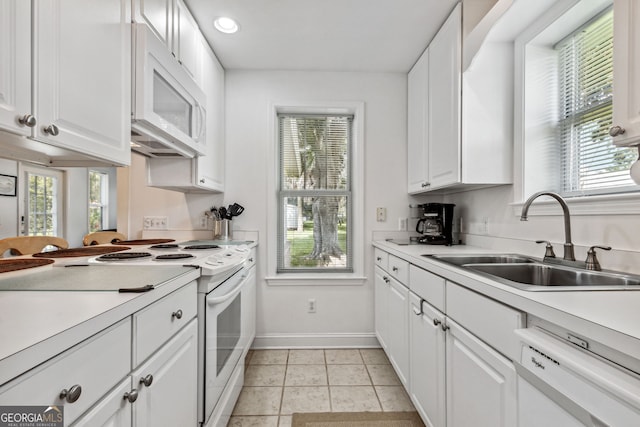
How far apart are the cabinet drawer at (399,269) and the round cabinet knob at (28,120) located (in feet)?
5.64

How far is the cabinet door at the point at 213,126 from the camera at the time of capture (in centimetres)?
210

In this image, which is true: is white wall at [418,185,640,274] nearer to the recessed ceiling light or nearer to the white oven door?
the white oven door

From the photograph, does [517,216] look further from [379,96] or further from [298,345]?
[298,345]

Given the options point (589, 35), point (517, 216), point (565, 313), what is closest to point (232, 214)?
point (517, 216)

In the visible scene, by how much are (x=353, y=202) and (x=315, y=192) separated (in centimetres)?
37

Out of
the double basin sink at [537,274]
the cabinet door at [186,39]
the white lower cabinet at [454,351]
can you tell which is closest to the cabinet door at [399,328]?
the white lower cabinet at [454,351]

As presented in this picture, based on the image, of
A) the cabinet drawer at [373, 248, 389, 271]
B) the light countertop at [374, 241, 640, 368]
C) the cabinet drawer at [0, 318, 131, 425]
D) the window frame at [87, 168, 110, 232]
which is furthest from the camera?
the window frame at [87, 168, 110, 232]

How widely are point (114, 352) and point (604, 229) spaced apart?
179cm

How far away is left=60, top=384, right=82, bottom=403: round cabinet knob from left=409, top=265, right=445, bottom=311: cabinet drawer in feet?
4.11

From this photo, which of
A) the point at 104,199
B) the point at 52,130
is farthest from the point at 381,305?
the point at 104,199

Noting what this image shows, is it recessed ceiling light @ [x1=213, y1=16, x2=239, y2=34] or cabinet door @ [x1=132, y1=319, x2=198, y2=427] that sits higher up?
recessed ceiling light @ [x1=213, y1=16, x2=239, y2=34]

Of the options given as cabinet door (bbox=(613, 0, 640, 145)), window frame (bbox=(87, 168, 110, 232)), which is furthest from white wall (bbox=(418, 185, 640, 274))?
window frame (bbox=(87, 168, 110, 232))

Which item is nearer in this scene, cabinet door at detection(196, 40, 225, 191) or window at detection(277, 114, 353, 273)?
cabinet door at detection(196, 40, 225, 191)

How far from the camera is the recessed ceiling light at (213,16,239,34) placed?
195 cm
